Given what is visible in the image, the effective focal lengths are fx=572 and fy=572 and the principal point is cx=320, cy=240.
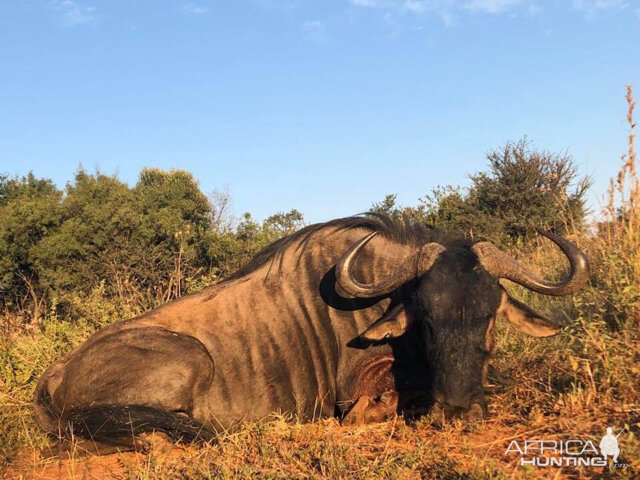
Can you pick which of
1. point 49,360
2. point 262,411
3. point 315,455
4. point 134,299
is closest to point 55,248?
point 134,299

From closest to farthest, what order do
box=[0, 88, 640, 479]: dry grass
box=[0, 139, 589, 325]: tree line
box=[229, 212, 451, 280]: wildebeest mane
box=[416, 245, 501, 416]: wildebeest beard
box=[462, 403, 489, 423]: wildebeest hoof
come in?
box=[0, 88, 640, 479]: dry grass
box=[462, 403, 489, 423]: wildebeest hoof
box=[416, 245, 501, 416]: wildebeest beard
box=[229, 212, 451, 280]: wildebeest mane
box=[0, 139, 589, 325]: tree line

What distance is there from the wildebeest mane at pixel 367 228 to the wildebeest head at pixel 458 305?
34cm

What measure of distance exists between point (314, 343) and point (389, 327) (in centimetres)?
67

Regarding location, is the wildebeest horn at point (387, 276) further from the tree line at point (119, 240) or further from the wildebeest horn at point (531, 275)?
the tree line at point (119, 240)

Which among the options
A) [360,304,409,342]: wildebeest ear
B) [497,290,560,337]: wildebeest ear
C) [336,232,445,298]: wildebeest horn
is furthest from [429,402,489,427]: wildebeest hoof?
[336,232,445,298]: wildebeest horn

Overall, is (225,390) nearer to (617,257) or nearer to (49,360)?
(49,360)

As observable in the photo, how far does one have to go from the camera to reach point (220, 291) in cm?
Result: 449

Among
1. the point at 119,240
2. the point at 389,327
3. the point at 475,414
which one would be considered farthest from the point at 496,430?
the point at 119,240

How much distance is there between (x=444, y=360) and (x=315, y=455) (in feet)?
3.31

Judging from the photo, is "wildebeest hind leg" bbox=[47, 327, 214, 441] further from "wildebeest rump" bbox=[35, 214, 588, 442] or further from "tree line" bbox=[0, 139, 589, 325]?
"tree line" bbox=[0, 139, 589, 325]

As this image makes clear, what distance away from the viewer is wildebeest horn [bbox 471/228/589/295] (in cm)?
378

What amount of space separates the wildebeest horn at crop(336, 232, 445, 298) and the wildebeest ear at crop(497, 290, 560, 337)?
1.91 ft

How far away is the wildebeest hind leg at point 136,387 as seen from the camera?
12.0 ft

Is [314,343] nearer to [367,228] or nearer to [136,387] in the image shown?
[367,228]
